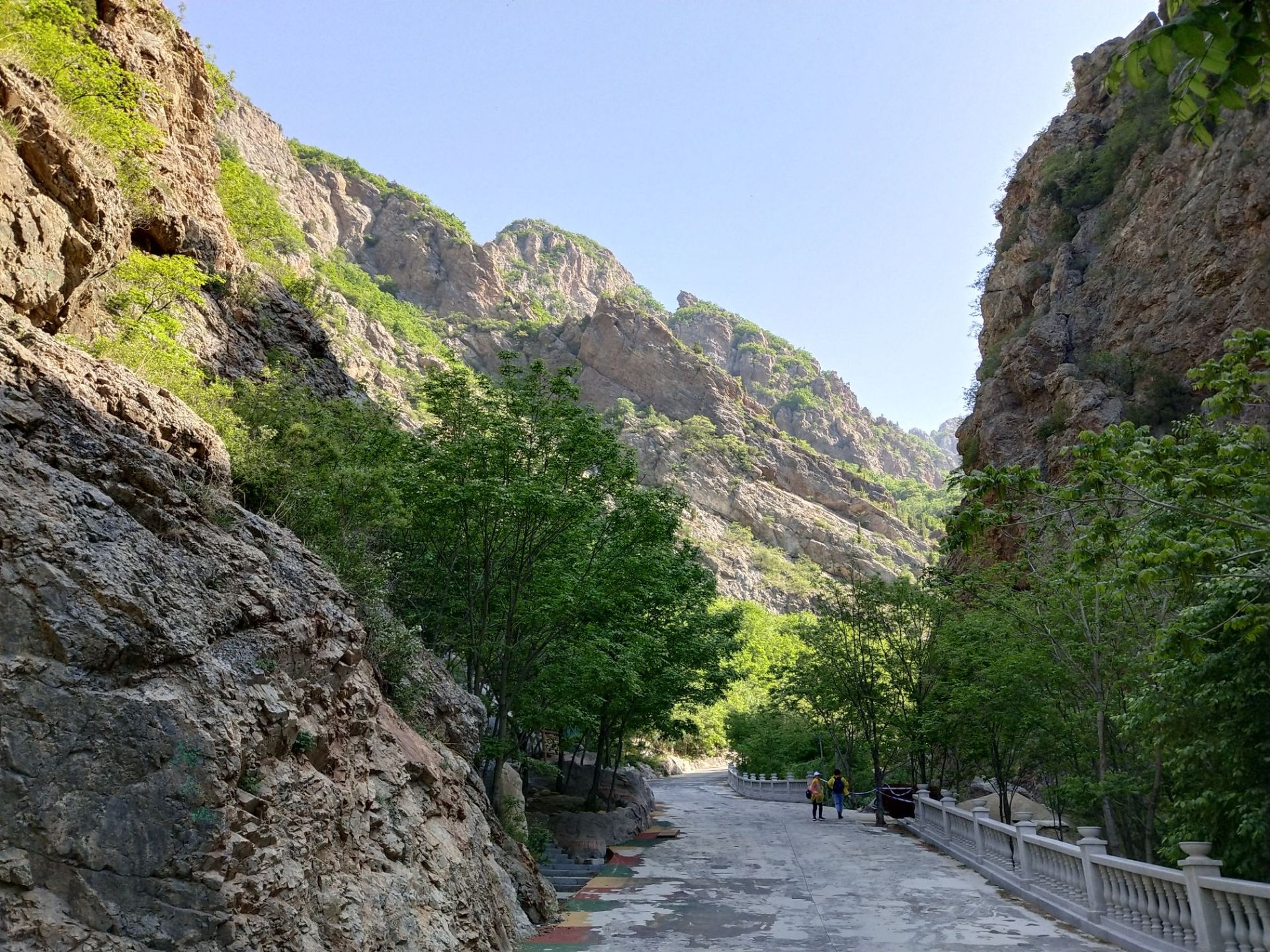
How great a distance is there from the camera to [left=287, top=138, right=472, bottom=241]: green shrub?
110 metres

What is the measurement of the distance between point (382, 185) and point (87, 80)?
374ft

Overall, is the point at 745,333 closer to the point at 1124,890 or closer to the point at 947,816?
the point at 947,816

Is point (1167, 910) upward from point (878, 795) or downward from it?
downward

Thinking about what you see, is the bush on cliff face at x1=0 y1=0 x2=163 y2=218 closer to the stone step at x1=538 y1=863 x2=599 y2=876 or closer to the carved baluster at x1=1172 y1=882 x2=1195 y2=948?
the stone step at x1=538 y1=863 x2=599 y2=876

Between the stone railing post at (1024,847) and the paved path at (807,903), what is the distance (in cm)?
58

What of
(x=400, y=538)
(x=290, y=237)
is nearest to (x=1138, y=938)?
(x=400, y=538)

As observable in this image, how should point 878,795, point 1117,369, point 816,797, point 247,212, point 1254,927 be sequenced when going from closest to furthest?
point 1254,927 < point 247,212 < point 878,795 < point 816,797 < point 1117,369

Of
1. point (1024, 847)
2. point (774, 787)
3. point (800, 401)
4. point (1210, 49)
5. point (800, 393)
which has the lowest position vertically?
point (1024, 847)

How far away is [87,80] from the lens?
33.3 ft

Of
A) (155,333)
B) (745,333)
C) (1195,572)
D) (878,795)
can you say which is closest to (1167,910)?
(1195,572)

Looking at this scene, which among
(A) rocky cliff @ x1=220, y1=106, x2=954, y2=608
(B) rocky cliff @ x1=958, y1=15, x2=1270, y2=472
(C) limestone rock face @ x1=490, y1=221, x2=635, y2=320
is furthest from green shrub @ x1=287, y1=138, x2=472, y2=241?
(B) rocky cliff @ x1=958, y1=15, x2=1270, y2=472

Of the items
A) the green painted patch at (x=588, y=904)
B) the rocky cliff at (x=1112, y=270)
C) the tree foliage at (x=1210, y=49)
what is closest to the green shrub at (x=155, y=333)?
the green painted patch at (x=588, y=904)

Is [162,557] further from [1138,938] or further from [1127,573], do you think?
[1138,938]

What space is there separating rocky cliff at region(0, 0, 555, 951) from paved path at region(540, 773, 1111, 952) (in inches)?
75.7
